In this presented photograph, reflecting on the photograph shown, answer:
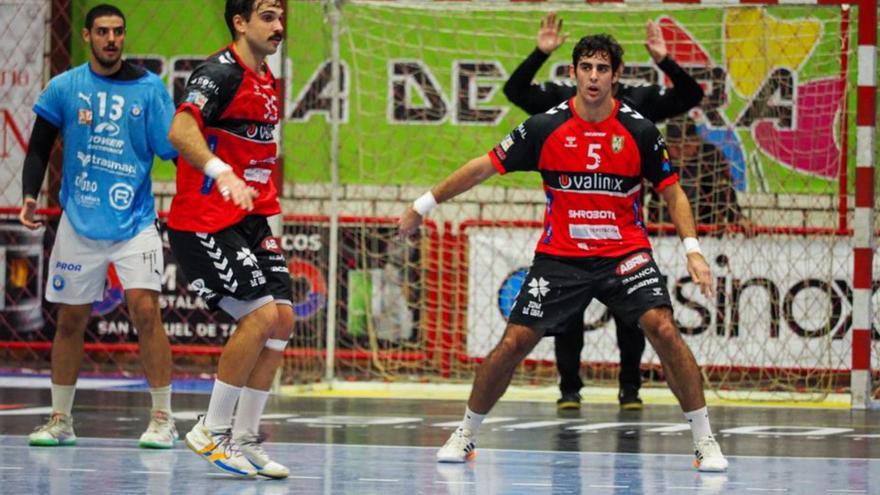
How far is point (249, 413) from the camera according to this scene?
754cm

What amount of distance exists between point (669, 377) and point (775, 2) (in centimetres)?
463

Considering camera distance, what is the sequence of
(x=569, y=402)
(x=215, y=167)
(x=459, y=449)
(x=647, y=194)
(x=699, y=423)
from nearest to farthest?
(x=215, y=167) < (x=699, y=423) < (x=459, y=449) < (x=569, y=402) < (x=647, y=194)

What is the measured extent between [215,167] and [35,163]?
7.42 feet

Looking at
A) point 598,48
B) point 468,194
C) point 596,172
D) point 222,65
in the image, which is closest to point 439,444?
point 596,172

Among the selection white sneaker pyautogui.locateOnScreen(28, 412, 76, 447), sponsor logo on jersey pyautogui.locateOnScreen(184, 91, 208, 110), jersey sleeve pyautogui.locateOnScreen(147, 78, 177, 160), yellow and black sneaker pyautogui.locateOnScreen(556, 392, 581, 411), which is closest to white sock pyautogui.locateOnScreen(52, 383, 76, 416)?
white sneaker pyautogui.locateOnScreen(28, 412, 76, 447)

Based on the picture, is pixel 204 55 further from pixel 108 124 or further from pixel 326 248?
pixel 108 124

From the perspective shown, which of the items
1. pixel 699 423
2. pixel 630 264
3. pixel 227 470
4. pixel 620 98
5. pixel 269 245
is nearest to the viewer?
pixel 227 470

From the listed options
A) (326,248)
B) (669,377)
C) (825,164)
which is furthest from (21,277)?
(669,377)

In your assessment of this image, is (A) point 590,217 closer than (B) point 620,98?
Yes

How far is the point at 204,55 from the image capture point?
16.0 m

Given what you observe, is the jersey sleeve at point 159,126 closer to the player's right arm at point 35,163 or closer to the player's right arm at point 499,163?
the player's right arm at point 35,163

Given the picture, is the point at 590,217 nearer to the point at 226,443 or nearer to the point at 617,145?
the point at 617,145

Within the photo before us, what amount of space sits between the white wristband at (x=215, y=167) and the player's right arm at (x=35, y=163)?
80.4 inches

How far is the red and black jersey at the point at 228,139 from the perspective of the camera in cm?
732
